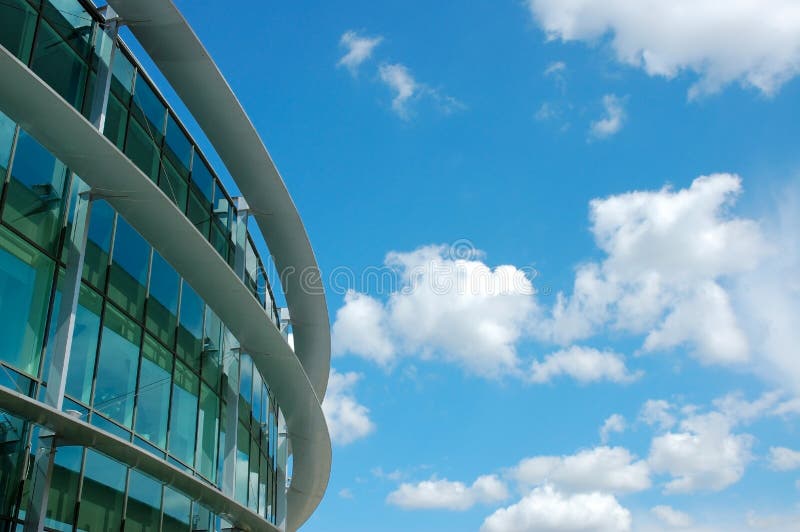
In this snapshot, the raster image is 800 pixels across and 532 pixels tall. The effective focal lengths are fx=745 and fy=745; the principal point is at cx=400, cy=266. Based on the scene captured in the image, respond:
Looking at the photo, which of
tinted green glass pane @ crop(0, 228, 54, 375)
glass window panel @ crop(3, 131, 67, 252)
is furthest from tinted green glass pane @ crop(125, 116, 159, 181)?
tinted green glass pane @ crop(0, 228, 54, 375)

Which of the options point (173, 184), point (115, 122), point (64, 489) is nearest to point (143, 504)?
point (64, 489)

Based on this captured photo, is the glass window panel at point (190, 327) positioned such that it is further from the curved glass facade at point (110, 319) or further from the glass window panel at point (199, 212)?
the glass window panel at point (199, 212)

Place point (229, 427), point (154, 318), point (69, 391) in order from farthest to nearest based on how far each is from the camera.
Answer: point (229, 427), point (154, 318), point (69, 391)

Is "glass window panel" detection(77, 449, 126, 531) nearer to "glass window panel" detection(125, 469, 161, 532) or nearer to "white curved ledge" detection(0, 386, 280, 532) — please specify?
"glass window panel" detection(125, 469, 161, 532)

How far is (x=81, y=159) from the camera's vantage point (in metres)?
12.6

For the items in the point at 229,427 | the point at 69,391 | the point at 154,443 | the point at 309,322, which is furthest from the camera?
the point at 309,322

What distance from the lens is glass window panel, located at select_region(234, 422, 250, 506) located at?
64.2ft

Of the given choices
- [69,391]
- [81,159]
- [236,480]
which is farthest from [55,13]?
[236,480]

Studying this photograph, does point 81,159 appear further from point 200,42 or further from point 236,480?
point 236,480

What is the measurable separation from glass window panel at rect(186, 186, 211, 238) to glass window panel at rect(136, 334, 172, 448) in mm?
3942

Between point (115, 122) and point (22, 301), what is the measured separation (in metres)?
4.98

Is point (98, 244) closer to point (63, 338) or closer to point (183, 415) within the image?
point (63, 338)

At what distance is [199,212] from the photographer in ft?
62.6

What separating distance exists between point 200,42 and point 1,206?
6449 millimetres
